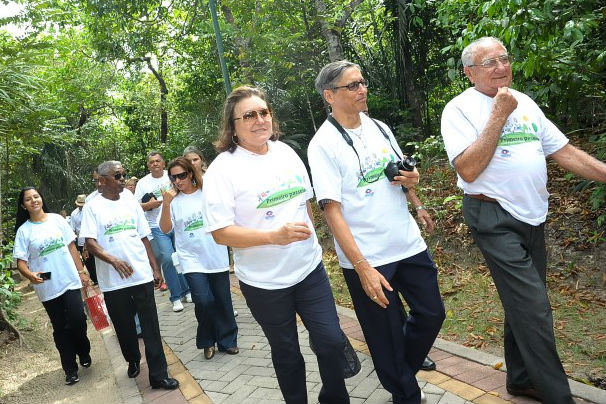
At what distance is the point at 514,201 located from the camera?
3.40 meters

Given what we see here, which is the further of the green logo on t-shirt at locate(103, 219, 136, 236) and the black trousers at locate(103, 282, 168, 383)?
the green logo on t-shirt at locate(103, 219, 136, 236)

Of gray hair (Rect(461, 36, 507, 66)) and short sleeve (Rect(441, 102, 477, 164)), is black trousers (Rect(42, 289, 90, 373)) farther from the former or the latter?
gray hair (Rect(461, 36, 507, 66))

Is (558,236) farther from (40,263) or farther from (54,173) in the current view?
(54,173)

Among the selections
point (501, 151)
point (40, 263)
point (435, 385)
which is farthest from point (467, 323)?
point (40, 263)

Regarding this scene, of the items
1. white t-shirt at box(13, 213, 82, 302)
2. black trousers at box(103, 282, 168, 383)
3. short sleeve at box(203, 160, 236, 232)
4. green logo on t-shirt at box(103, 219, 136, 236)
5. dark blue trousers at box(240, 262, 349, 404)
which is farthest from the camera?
white t-shirt at box(13, 213, 82, 302)

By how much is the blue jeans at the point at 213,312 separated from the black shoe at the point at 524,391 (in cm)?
296

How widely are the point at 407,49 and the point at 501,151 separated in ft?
26.7

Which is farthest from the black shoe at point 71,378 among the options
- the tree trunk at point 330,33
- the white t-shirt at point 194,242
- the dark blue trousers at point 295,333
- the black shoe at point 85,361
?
the tree trunk at point 330,33

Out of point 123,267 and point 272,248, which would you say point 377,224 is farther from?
point 123,267

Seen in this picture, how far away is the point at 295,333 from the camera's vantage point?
3584mm

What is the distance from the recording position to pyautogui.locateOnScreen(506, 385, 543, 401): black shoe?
3594 millimetres

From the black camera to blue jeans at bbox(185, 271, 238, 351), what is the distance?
9.49ft

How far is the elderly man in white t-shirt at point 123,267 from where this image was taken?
5.12 metres

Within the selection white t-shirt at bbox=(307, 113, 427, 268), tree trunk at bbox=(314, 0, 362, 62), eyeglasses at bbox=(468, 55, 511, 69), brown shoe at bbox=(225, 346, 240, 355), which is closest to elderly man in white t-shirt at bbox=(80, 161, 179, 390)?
brown shoe at bbox=(225, 346, 240, 355)
